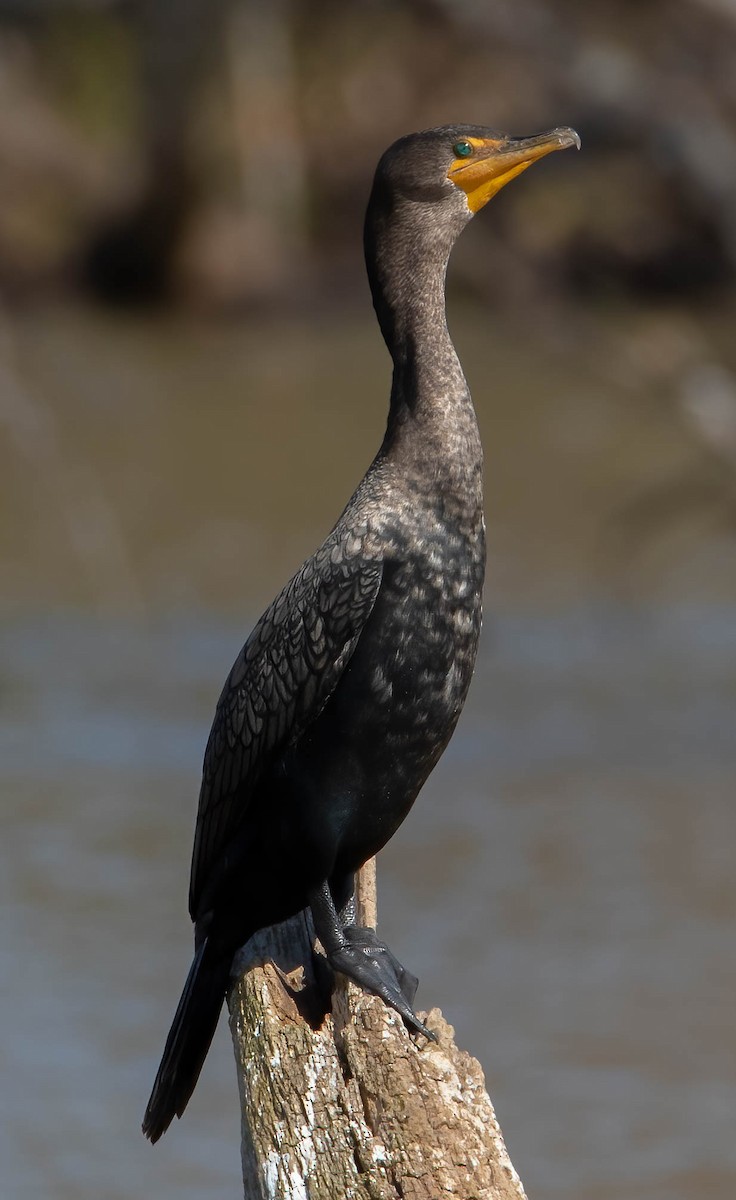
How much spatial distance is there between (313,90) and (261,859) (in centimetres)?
1211

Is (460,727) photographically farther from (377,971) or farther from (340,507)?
(377,971)

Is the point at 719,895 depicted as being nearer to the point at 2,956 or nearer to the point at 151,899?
the point at 151,899

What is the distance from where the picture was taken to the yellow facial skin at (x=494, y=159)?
144 inches

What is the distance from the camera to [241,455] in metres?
11.5

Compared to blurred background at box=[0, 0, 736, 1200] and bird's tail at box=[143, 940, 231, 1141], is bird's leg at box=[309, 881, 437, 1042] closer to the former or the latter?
bird's tail at box=[143, 940, 231, 1141]

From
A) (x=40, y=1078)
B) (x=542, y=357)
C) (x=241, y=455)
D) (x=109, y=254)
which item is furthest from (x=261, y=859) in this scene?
(x=109, y=254)

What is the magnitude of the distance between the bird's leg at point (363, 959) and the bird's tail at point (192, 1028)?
8.6 inches

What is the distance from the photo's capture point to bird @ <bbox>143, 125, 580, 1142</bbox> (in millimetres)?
3439

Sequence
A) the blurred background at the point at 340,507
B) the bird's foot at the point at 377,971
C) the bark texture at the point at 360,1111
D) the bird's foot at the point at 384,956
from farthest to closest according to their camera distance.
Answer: the blurred background at the point at 340,507
the bird's foot at the point at 384,956
the bird's foot at the point at 377,971
the bark texture at the point at 360,1111

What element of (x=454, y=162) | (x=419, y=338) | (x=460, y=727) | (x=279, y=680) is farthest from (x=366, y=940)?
(x=460, y=727)

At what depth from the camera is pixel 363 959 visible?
339 centimetres

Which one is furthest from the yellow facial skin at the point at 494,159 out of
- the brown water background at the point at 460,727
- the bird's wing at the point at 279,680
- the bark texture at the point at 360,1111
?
the brown water background at the point at 460,727

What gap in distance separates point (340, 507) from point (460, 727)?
214cm

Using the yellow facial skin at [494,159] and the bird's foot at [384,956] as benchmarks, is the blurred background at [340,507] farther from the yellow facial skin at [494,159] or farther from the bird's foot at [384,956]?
the yellow facial skin at [494,159]
